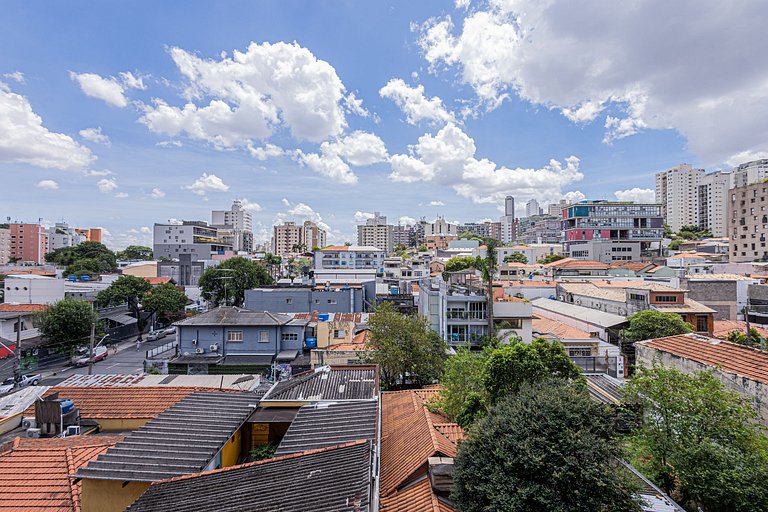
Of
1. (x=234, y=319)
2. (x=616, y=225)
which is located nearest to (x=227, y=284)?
(x=234, y=319)

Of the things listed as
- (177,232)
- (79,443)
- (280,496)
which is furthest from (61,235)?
(280,496)

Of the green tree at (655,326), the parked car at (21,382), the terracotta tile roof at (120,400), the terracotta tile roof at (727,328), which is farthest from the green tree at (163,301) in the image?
the terracotta tile roof at (727,328)

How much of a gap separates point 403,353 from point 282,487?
1331 centimetres

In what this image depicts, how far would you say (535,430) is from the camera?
780cm

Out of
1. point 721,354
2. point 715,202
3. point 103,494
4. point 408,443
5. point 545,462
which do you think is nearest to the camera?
point 545,462

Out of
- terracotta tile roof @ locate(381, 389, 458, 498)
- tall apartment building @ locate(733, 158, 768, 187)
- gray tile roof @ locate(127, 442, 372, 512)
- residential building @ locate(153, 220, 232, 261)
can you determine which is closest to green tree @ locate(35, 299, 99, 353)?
terracotta tile roof @ locate(381, 389, 458, 498)

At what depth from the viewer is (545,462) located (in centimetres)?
728

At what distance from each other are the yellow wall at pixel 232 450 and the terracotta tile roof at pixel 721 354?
1425 cm

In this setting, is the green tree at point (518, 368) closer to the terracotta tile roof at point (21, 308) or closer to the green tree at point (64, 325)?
the green tree at point (64, 325)

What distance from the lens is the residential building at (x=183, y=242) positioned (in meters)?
87.9

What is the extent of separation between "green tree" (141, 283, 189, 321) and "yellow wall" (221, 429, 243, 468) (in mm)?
39158

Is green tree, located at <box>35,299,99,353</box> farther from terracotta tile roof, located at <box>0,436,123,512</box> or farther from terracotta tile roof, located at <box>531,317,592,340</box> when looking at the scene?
terracotta tile roof, located at <box>531,317,592,340</box>

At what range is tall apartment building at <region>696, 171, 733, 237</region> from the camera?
11581 cm

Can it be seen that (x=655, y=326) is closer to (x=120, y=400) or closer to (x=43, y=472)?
(x=120, y=400)
